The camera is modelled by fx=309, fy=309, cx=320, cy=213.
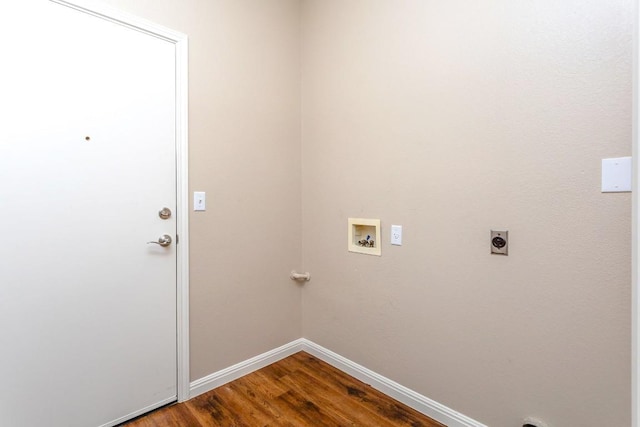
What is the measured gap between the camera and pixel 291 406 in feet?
5.72

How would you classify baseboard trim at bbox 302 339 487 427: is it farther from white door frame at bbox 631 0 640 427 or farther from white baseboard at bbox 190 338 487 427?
white door frame at bbox 631 0 640 427

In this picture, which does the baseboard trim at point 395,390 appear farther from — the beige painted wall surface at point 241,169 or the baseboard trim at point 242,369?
the beige painted wall surface at point 241,169

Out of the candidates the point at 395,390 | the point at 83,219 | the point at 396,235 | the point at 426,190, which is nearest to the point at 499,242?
the point at 426,190

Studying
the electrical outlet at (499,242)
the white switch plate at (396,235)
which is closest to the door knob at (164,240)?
the white switch plate at (396,235)

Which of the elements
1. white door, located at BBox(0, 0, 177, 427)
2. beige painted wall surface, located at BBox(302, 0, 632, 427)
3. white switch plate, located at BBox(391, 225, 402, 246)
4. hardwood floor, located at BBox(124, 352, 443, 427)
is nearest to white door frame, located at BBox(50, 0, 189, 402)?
white door, located at BBox(0, 0, 177, 427)

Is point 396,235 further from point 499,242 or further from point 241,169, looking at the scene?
point 241,169

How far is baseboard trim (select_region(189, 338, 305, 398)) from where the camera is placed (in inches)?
72.9

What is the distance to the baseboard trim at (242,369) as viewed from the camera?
1.85 m

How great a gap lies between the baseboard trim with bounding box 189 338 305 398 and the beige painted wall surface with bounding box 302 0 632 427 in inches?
16.7

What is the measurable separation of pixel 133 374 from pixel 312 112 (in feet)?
6.37

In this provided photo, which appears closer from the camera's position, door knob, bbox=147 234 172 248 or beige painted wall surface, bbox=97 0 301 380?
door knob, bbox=147 234 172 248

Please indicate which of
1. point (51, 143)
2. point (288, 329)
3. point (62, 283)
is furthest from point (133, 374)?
point (51, 143)

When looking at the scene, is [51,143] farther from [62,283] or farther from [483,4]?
[483,4]

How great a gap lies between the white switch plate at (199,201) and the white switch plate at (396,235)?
1.12m
